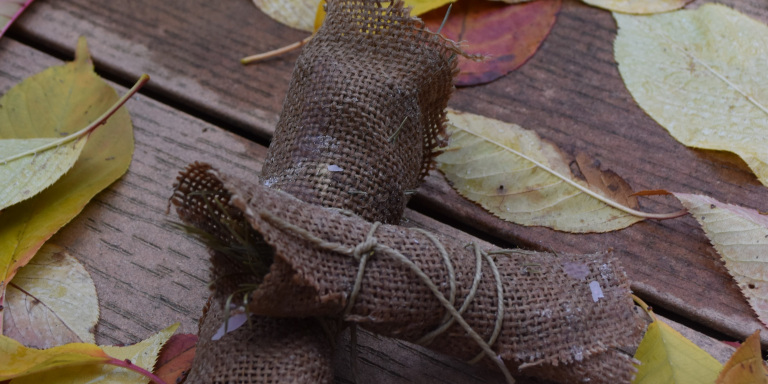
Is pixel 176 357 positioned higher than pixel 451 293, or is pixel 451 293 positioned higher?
pixel 451 293

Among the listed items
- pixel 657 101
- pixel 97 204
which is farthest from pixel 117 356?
pixel 657 101

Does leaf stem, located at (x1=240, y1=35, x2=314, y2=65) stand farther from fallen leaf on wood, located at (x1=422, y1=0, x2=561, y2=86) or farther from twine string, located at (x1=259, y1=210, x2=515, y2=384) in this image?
twine string, located at (x1=259, y1=210, x2=515, y2=384)

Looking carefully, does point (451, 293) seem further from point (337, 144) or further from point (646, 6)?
point (646, 6)

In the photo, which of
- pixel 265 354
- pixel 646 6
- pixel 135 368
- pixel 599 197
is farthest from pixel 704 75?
pixel 135 368

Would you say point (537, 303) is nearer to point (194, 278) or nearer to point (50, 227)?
point (194, 278)

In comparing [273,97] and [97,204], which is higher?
[273,97]

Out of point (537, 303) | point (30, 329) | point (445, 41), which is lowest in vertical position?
point (30, 329)

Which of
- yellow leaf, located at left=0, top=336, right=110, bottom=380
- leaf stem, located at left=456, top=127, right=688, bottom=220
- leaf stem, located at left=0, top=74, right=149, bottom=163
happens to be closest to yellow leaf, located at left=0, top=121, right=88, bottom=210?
leaf stem, located at left=0, top=74, right=149, bottom=163
